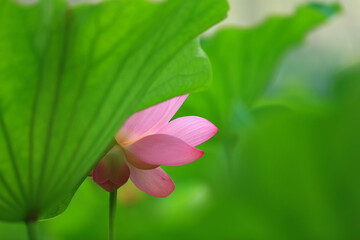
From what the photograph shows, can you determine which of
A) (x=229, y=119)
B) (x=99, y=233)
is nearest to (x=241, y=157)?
(x=99, y=233)

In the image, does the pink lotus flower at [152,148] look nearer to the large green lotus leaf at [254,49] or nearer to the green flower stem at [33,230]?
the green flower stem at [33,230]

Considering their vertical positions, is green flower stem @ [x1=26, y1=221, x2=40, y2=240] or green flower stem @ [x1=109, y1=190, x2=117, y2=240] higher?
green flower stem @ [x1=109, y1=190, x2=117, y2=240]

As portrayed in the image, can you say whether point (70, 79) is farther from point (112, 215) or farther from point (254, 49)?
point (254, 49)

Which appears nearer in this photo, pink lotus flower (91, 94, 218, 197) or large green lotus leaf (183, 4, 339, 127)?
pink lotus flower (91, 94, 218, 197)

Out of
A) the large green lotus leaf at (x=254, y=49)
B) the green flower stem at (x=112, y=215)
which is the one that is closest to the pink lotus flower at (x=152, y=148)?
the green flower stem at (x=112, y=215)

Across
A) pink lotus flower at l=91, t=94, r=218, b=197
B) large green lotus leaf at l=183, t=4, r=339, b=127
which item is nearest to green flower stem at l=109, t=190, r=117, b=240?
pink lotus flower at l=91, t=94, r=218, b=197

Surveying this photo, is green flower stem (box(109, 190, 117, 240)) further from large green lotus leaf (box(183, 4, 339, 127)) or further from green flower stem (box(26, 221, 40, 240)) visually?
large green lotus leaf (box(183, 4, 339, 127))

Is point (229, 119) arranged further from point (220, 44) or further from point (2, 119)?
point (2, 119)
